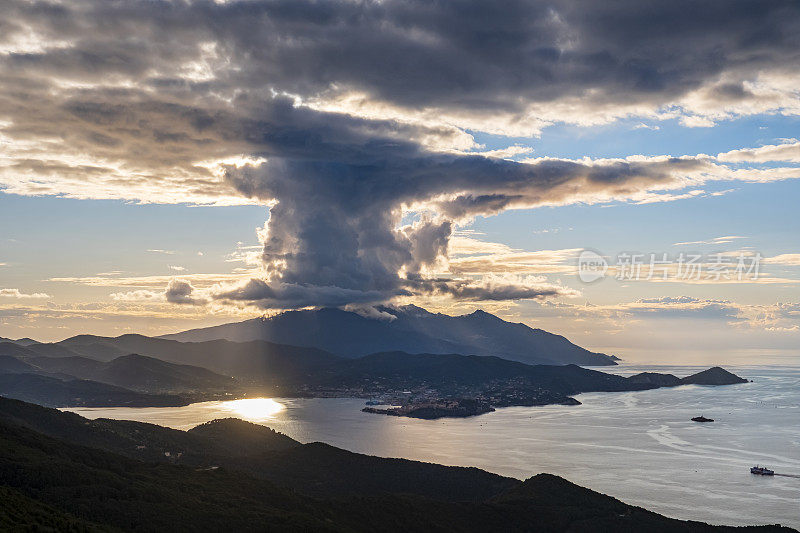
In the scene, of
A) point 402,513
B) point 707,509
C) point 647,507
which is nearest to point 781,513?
point 707,509

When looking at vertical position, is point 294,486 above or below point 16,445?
below

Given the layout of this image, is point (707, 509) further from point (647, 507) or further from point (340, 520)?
point (340, 520)

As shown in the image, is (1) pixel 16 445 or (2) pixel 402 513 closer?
(1) pixel 16 445

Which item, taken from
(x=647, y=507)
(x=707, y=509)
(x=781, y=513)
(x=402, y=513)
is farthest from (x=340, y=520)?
(x=781, y=513)

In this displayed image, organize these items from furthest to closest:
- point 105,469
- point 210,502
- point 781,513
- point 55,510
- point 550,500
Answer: point 781,513 → point 550,500 → point 105,469 → point 210,502 → point 55,510

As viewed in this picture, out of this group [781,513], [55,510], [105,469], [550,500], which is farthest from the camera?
[781,513]

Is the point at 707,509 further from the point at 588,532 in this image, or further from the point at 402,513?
the point at 402,513
